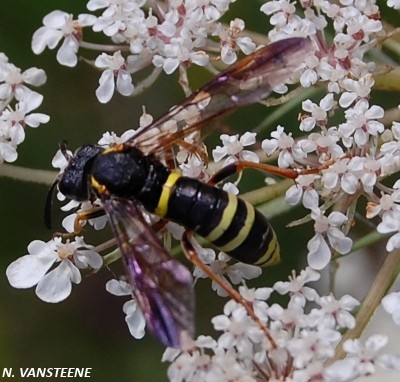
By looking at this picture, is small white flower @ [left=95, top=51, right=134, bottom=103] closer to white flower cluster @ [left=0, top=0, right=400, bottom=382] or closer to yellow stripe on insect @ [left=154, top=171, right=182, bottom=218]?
white flower cluster @ [left=0, top=0, right=400, bottom=382]

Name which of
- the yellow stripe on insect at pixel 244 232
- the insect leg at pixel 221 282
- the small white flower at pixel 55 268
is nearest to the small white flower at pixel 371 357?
the insect leg at pixel 221 282

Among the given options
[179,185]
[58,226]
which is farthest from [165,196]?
[58,226]

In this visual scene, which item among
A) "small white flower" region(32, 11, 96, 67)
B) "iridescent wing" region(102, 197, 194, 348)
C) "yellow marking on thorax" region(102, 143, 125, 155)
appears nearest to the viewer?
"iridescent wing" region(102, 197, 194, 348)

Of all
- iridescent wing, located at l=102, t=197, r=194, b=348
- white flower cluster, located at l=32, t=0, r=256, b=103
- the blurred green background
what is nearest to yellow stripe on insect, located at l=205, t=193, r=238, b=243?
iridescent wing, located at l=102, t=197, r=194, b=348

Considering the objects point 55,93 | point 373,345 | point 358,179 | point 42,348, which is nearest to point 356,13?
point 358,179

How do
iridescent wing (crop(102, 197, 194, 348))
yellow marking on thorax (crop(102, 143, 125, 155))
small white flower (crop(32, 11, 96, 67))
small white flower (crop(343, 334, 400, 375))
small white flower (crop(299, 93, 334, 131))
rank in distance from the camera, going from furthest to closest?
1. small white flower (crop(32, 11, 96, 67))
2. small white flower (crop(299, 93, 334, 131))
3. yellow marking on thorax (crop(102, 143, 125, 155))
4. small white flower (crop(343, 334, 400, 375))
5. iridescent wing (crop(102, 197, 194, 348))

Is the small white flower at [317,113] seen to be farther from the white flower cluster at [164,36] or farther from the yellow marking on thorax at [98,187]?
the yellow marking on thorax at [98,187]
